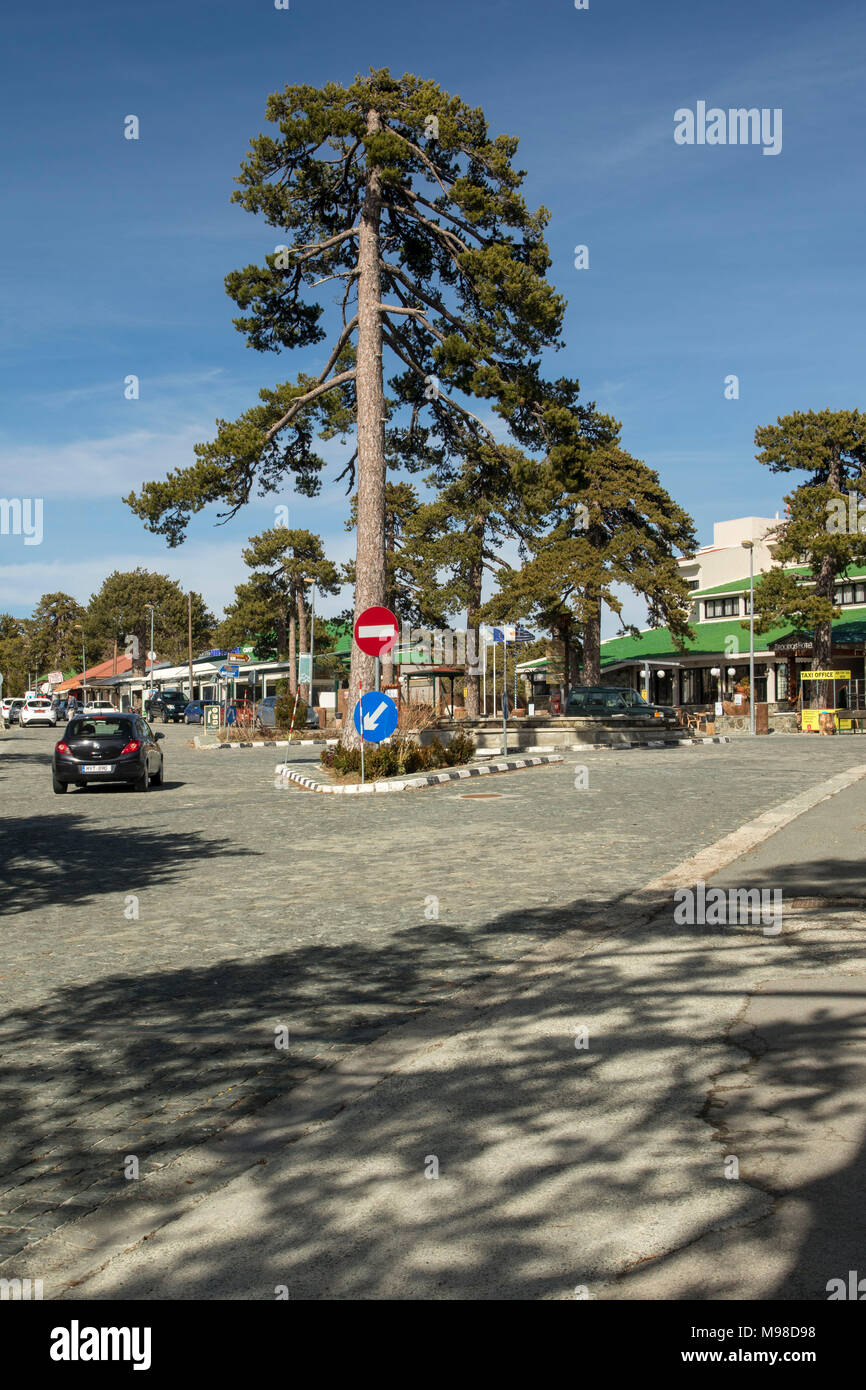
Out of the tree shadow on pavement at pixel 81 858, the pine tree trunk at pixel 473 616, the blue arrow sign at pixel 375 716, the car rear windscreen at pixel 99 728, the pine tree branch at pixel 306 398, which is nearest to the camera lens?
the tree shadow on pavement at pixel 81 858

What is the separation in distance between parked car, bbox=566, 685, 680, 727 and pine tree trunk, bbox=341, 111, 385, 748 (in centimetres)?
1556

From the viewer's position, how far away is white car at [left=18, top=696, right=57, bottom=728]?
63.0m

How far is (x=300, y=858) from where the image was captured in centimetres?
1202

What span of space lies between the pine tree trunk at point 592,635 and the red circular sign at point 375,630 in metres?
28.8

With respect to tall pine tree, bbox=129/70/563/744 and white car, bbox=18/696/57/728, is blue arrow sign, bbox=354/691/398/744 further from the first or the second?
white car, bbox=18/696/57/728

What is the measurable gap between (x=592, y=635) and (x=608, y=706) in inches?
471

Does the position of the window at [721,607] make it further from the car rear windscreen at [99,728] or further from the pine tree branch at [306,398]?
the car rear windscreen at [99,728]

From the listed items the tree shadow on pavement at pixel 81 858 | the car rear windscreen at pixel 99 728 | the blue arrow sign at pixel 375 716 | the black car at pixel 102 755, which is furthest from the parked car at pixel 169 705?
the tree shadow on pavement at pixel 81 858

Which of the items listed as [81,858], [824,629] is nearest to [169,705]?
[824,629]

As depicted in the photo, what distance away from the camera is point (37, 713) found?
63250 millimetres

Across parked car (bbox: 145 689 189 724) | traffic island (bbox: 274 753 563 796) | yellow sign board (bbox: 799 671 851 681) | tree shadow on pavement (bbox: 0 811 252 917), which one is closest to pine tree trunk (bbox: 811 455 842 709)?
yellow sign board (bbox: 799 671 851 681)

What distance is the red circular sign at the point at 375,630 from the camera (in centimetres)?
1997

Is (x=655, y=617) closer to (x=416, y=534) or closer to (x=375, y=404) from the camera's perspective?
(x=416, y=534)

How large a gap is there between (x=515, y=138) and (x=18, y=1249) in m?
25.1
